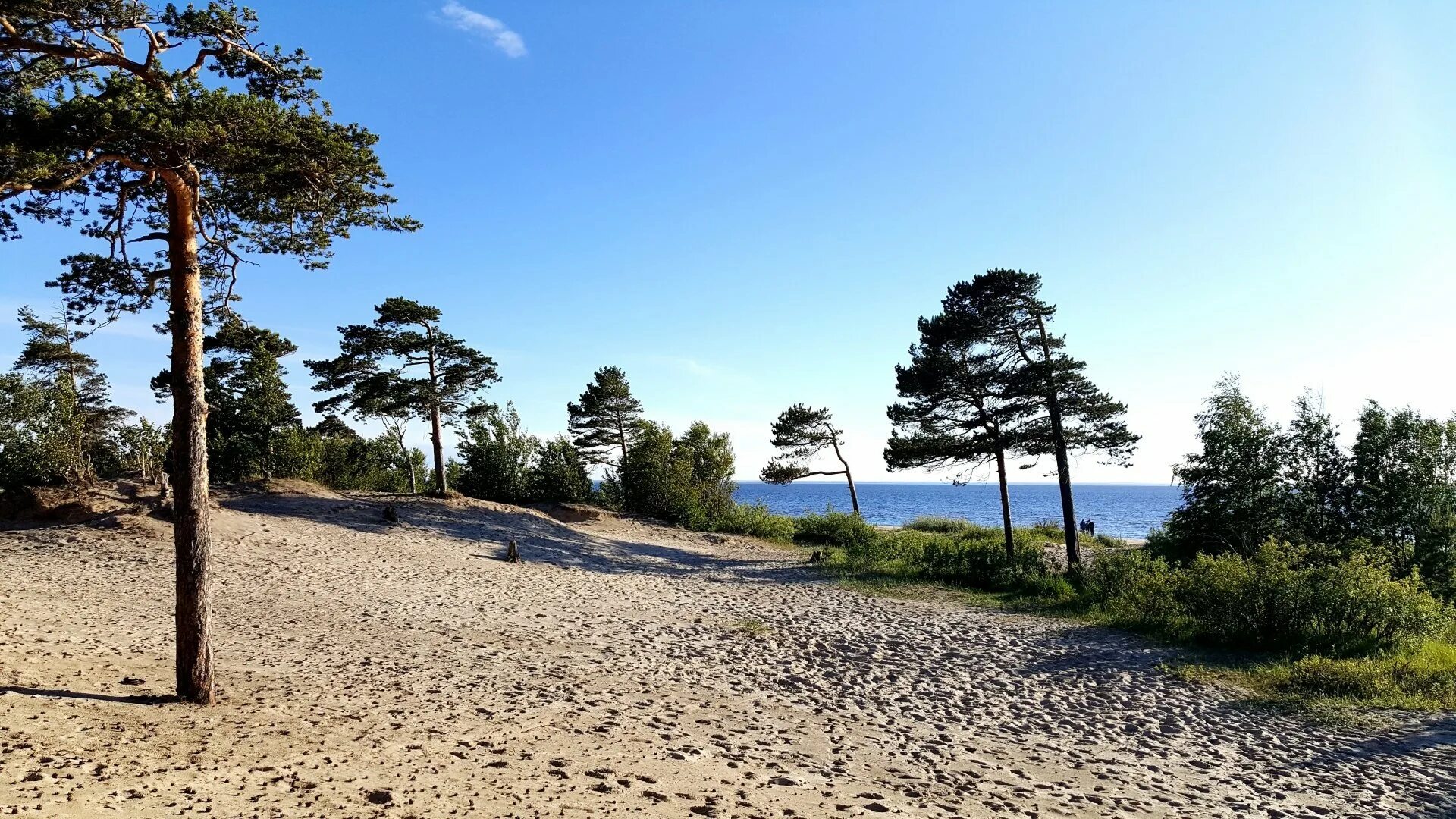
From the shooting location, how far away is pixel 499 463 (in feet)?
119

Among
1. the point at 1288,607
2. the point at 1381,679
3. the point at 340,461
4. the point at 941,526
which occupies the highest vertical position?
the point at 340,461

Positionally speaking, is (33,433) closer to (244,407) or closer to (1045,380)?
(244,407)

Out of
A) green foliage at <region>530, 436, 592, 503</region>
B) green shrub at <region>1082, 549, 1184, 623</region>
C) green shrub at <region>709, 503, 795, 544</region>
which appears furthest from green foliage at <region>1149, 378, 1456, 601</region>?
green foliage at <region>530, 436, 592, 503</region>

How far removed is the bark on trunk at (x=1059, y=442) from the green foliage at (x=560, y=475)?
22324 millimetres

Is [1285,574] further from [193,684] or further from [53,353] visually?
[53,353]

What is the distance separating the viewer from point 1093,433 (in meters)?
23.0

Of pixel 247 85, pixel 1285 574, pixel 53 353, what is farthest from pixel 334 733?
pixel 53 353

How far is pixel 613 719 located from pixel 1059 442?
63.0 feet

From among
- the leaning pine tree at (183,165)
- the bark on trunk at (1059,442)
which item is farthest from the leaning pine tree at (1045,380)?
the leaning pine tree at (183,165)

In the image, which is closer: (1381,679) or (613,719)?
(613,719)

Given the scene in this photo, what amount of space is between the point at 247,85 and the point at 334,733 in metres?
6.79

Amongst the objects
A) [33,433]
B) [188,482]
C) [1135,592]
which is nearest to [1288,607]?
[1135,592]

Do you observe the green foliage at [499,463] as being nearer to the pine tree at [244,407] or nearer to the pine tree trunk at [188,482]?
the pine tree at [244,407]

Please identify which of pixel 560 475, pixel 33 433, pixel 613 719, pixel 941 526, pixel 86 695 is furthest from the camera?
pixel 941 526
